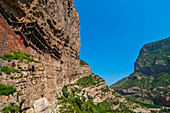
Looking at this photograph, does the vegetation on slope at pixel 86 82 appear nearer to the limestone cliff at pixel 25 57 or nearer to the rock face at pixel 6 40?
the limestone cliff at pixel 25 57

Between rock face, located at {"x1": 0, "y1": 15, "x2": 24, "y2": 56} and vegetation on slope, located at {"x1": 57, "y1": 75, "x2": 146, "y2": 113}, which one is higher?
rock face, located at {"x1": 0, "y1": 15, "x2": 24, "y2": 56}

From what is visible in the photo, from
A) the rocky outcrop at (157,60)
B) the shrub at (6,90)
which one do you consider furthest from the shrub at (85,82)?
the rocky outcrop at (157,60)

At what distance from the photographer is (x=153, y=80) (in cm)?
12219

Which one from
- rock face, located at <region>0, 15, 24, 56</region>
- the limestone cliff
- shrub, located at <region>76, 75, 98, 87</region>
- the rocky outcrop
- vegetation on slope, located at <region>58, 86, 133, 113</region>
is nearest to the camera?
the limestone cliff

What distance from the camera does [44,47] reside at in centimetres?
1909

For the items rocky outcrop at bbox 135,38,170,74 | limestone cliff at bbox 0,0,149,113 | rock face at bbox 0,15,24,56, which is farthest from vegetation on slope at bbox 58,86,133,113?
rocky outcrop at bbox 135,38,170,74

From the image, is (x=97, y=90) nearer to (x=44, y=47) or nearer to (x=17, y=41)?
(x=44, y=47)

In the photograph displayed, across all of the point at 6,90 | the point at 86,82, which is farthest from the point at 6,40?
the point at 86,82

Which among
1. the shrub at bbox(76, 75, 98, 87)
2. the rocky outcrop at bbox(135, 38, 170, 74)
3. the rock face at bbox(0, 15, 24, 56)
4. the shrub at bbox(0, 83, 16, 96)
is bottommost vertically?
the shrub at bbox(0, 83, 16, 96)

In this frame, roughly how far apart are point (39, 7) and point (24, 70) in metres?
15.1

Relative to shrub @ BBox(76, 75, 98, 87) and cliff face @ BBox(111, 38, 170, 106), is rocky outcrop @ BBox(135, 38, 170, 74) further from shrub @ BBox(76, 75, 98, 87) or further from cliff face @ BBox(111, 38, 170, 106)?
shrub @ BBox(76, 75, 98, 87)

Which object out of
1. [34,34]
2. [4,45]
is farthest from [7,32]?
[34,34]

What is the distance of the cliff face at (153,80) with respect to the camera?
96375mm

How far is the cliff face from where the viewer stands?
96.4m
